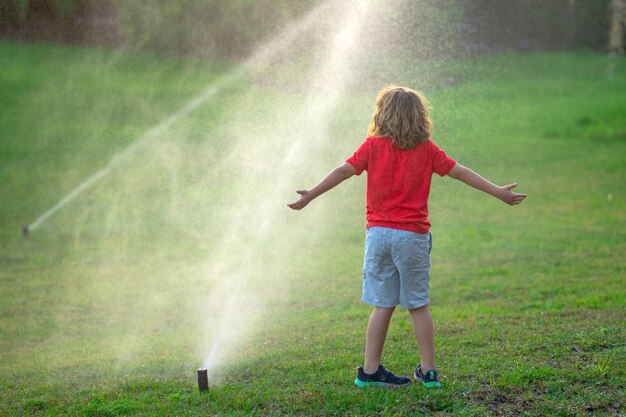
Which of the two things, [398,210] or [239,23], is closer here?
[398,210]

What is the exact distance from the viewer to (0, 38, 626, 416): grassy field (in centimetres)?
507

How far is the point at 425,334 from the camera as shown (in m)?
4.84

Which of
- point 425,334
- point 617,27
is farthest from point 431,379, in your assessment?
point 617,27

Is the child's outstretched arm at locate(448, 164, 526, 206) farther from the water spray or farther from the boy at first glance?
the water spray

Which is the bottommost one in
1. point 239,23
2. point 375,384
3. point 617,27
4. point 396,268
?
point 375,384

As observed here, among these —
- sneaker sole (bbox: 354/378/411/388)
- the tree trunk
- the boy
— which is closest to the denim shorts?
the boy

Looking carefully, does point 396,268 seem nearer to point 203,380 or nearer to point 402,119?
point 402,119

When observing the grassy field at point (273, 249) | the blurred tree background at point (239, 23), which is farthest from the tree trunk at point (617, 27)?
the grassy field at point (273, 249)

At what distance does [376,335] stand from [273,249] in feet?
20.7

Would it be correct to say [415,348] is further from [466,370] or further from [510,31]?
[510,31]

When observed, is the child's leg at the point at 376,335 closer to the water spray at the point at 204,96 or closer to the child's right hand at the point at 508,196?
the child's right hand at the point at 508,196

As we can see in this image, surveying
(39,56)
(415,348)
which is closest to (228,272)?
(415,348)

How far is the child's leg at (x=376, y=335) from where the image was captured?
16.0 ft

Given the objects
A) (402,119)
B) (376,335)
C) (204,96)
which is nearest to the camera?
(402,119)
